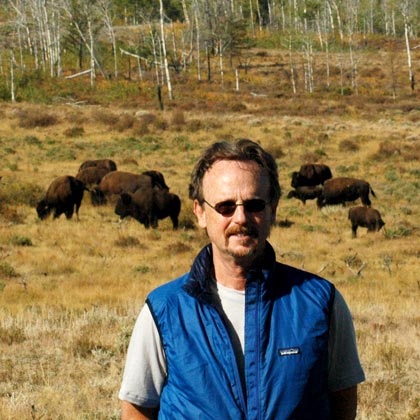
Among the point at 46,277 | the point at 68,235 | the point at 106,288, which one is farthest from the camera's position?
the point at 68,235

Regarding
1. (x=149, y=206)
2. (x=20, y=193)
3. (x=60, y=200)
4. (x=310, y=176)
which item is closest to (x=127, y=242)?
(x=149, y=206)

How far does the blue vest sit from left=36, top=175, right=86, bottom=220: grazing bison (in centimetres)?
1694

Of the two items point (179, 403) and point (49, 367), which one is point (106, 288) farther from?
point (179, 403)

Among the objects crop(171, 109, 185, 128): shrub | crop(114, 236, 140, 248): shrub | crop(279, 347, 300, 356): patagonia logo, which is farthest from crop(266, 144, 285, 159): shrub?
crop(279, 347, 300, 356): patagonia logo

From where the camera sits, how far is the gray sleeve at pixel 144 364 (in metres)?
2.48

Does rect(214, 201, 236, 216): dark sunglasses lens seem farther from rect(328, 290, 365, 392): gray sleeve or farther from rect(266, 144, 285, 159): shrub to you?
rect(266, 144, 285, 159): shrub

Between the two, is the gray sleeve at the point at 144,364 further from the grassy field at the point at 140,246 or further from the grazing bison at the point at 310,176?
the grazing bison at the point at 310,176

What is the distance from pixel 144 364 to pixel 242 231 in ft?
1.84

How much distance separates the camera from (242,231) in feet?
8.23

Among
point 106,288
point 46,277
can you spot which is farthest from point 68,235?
point 106,288

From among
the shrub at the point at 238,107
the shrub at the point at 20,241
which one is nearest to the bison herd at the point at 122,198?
the shrub at the point at 20,241

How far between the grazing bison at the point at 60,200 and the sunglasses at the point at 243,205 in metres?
16.9

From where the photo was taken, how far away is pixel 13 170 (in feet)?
87.0

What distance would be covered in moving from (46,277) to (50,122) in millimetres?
27039
